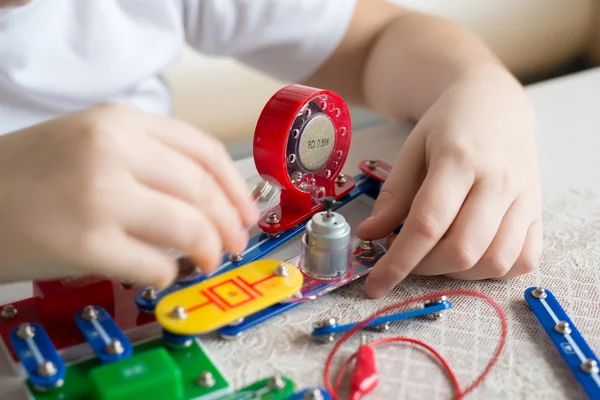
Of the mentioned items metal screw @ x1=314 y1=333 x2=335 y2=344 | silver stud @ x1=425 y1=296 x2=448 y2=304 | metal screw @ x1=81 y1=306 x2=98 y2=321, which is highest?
metal screw @ x1=81 y1=306 x2=98 y2=321

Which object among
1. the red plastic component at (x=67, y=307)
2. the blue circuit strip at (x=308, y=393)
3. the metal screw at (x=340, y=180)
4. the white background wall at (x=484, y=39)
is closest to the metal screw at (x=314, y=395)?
the blue circuit strip at (x=308, y=393)

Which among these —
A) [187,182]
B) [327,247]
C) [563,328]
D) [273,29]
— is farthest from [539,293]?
[273,29]

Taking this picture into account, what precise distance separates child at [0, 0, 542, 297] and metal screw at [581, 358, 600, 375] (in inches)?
3.3

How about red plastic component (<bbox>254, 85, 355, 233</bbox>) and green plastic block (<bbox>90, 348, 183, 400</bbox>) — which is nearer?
green plastic block (<bbox>90, 348, 183, 400</bbox>)

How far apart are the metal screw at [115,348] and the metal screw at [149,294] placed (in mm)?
44

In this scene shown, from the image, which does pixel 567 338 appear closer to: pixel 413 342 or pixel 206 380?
pixel 413 342

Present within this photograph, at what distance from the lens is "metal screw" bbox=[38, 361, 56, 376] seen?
327 mm

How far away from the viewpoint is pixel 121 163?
0.31 metres

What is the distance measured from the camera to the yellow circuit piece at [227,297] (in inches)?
14.1

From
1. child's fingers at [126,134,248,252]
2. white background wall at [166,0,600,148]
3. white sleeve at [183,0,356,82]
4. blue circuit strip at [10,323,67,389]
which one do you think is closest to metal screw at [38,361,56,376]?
blue circuit strip at [10,323,67,389]

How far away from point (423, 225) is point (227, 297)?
0.13 m

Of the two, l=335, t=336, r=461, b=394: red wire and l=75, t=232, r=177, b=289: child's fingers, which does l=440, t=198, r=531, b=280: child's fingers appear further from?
l=75, t=232, r=177, b=289: child's fingers

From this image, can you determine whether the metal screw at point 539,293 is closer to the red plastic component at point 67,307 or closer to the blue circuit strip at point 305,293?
the blue circuit strip at point 305,293

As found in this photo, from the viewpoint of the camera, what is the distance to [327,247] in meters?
0.41
